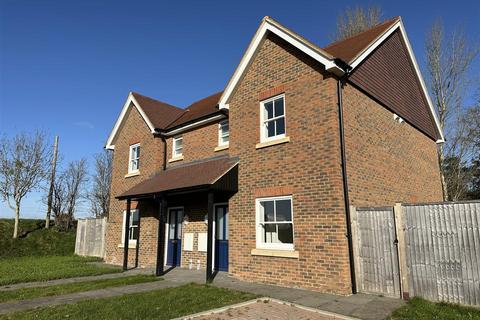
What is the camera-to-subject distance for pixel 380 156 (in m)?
11.3

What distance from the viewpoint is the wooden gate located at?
332 inches

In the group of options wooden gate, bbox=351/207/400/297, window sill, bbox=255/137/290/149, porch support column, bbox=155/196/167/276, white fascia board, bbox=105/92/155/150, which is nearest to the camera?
wooden gate, bbox=351/207/400/297

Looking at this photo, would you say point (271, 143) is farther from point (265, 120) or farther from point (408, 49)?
point (408, 49)

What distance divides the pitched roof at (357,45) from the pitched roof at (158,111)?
8.51 m

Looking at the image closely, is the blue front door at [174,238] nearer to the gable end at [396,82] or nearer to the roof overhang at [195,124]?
the roof overhang at [195,124]

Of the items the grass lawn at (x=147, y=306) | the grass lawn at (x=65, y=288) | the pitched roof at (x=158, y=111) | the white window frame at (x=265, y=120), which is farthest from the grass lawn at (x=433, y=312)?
the pitched roof at (x=158, y=111)

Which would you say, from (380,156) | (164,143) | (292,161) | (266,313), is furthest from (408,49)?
(266,313)

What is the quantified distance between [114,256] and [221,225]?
279 inches

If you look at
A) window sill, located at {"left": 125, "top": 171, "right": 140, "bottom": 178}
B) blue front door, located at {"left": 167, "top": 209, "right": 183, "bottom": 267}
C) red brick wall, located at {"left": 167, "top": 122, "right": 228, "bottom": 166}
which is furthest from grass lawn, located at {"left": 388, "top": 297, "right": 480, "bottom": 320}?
window sill, located at {"left": 125, "top": 171, "right": 140, "bottom": 178}

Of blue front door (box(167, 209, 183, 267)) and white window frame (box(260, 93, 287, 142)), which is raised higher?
white window frame (box(260, 93, 287, 142))

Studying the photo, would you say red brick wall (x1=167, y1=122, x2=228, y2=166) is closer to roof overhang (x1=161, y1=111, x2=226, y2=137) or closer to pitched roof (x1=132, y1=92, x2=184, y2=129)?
roof overhang (x1=161, y1=111, x2=226, y2=137)

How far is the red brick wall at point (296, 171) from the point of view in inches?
356

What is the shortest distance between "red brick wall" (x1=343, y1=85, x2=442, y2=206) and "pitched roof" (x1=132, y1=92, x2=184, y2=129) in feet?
30.9

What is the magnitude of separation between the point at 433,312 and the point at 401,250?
1.69 meters
